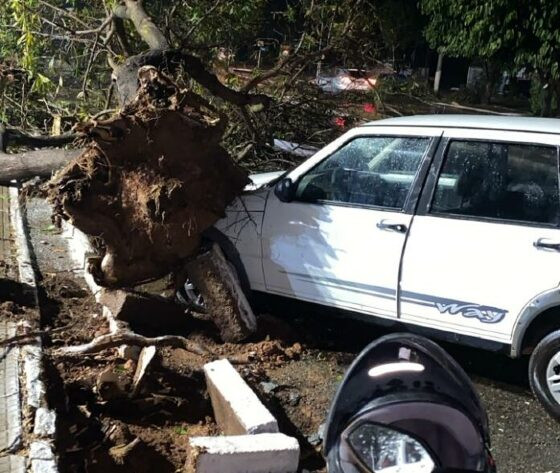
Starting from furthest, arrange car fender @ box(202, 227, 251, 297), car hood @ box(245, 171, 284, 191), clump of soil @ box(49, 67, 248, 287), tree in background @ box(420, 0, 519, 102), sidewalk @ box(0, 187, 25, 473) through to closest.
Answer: tree in background @ box(420, 0, 519, 102)
car hood @ box(245, 171, 284, 191)
car fender @ box(202, 227, 251, 297)
clump of soil @ box(49, 67, 248, 287)
sidewalk @ box(0, 187, 25, 473)

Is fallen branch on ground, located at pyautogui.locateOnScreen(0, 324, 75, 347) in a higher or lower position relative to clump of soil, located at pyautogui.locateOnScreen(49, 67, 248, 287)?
lower

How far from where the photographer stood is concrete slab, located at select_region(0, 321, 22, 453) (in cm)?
355

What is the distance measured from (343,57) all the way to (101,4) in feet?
10.8

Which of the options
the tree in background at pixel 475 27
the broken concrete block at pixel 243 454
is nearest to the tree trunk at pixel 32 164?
the broken concrete block at pixel 243 454

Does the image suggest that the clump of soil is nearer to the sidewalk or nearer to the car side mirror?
the car side mirror

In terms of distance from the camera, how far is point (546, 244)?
165 inches

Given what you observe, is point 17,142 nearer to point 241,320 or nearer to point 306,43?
point 306,43

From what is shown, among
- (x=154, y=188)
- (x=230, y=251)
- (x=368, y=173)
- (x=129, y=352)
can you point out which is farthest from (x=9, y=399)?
(x=368, y=173)

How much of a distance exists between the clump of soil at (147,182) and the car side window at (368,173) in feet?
2.45

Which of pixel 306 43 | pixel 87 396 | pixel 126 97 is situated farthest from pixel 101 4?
pixel 87 396

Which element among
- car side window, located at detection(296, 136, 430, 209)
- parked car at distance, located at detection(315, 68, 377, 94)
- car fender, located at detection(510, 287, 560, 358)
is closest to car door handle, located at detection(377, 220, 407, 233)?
car side window, located at detection(296, 136, 430, 209)

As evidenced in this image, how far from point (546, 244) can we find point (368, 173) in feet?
4.41

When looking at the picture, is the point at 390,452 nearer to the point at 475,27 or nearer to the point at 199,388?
the point at 199,388

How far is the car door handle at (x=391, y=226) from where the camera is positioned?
15.3 ft
